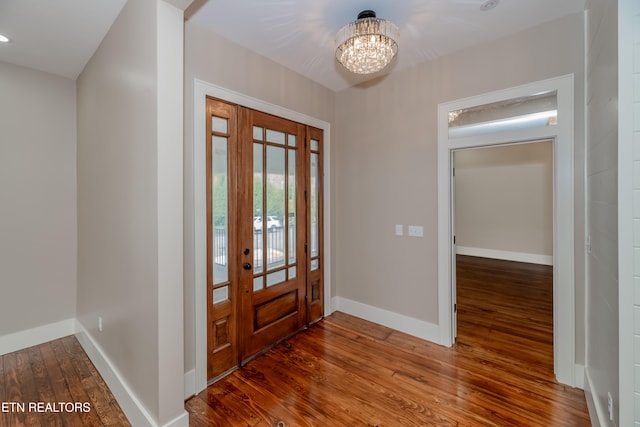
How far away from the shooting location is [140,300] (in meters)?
1.81

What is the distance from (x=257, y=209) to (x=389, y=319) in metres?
2.03

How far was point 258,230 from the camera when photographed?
2705 millimetres

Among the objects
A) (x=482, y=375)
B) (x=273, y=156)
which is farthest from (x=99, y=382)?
(x=482, y=375)

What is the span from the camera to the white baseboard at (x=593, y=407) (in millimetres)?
1592

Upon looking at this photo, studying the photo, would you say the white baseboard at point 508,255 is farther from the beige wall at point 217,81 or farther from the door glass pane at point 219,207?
the door glass pane at point 219,207

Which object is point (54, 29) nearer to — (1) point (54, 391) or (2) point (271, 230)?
(2) point (271, 230)

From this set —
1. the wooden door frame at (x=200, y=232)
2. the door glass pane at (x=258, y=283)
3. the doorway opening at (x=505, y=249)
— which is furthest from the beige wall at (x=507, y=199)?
the wooden door frame at (x=200, y=232)

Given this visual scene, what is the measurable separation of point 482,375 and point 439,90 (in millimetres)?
2728

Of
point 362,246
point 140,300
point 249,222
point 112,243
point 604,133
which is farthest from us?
point 362,246

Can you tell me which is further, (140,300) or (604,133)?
(140,300)

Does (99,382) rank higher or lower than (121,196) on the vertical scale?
lower

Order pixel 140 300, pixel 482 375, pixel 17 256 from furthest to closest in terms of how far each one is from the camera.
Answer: pixel 17 256
pixel 482 375
pixel 140 300

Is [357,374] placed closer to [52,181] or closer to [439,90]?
[439,90]

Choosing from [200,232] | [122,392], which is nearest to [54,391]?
[122,392]
